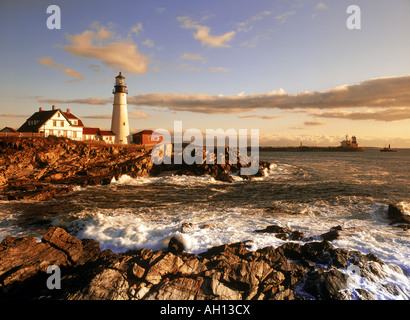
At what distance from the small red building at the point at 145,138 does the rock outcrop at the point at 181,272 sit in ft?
137

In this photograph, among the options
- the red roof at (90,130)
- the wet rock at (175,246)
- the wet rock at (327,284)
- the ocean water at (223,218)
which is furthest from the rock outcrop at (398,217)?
the red roof at (90,130)

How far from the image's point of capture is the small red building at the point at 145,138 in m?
51.1

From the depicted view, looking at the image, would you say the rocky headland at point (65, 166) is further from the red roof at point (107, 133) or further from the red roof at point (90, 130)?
the red roof at point (90, 130)

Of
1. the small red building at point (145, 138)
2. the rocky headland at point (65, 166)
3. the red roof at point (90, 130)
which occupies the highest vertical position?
the red roof at point (90, 130)

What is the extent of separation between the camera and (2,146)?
3034cm

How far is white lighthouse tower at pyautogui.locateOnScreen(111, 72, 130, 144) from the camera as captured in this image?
4553 centimetres

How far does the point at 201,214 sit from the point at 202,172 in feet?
72.2

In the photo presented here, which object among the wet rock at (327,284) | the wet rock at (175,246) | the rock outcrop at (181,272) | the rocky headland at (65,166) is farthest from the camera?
the rocky headland at (65,166)

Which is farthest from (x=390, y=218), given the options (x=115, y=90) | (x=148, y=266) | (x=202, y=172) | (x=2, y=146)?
(x=115, y=90)

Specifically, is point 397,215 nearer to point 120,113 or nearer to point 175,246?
point 175,246

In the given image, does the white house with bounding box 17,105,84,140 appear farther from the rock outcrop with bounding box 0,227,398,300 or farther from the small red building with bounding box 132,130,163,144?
Answer: the rock outcrop with bounding box 0,227,398,300

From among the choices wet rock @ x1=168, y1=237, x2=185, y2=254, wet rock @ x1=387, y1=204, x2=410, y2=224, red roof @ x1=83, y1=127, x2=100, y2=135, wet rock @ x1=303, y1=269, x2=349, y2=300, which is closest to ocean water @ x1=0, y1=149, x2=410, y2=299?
wet rock @ x1=168, y1=237, x2=185, y2=254

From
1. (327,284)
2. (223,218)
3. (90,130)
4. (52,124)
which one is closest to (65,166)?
(52,124)

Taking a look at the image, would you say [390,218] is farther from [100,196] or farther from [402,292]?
[100,196]
